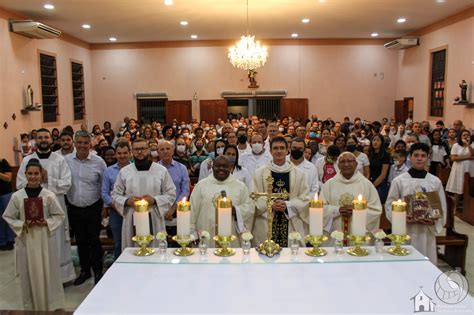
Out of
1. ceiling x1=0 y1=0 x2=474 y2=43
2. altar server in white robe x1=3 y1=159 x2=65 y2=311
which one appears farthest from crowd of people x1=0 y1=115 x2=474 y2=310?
ceiling x1=0 y1=0 x2=474 y2=43

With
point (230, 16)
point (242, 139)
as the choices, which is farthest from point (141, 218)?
point (230, 16)

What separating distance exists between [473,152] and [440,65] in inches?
291

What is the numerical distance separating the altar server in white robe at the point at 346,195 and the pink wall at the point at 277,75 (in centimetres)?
1427

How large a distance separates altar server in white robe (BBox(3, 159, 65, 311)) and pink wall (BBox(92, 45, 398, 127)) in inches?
571

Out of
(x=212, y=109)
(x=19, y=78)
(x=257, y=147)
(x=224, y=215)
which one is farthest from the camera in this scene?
(x=212, y=109)

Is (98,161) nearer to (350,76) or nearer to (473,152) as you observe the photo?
(473,152)

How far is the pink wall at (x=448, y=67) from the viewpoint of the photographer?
1260cm

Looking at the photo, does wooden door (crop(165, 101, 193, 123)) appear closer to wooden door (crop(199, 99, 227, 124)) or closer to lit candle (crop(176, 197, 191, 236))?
wooden door (crop(199, 99, 227, 124))

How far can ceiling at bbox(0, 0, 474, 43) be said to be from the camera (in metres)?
11.6

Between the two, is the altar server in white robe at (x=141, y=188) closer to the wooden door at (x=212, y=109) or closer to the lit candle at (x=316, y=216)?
the lit candle at (x=316, y=216)

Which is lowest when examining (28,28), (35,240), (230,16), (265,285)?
(35,240)

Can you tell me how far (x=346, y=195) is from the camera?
14.4 feet

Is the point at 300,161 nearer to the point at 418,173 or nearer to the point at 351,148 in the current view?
the point at 351,148

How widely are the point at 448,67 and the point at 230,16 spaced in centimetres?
709
